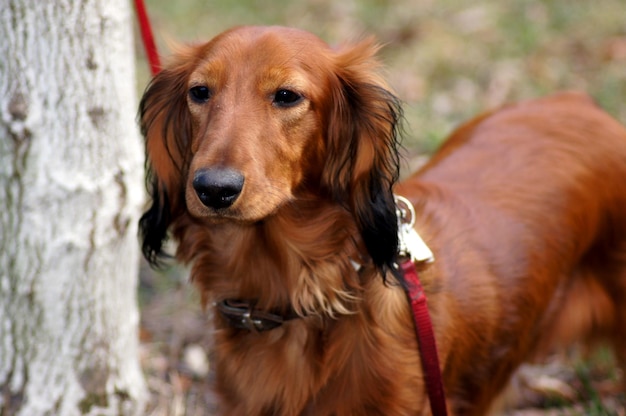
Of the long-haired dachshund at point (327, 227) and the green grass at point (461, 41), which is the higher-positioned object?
the long-haired dachshund at point (327, 227)

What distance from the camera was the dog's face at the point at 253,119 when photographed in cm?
225

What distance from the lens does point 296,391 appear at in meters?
2.65

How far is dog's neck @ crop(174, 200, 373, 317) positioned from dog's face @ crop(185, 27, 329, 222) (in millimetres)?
167

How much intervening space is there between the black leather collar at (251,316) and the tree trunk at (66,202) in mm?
625

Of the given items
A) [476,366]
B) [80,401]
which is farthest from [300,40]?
[80,401]

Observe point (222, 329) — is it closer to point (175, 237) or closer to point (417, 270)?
point (175, 237)

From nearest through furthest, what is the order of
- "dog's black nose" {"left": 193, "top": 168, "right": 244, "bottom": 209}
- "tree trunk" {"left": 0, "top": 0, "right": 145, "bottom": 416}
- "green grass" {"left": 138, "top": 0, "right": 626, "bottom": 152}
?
"dog's black nose" {"left": 193, "top": 168, "right": 244, "bottom": 209}
"tree trunk" {"left": 0, "top": 0, "right": 145, "bottom": 416}
"green grass" {"left": 138, "top": 0, "right": 626, "bottom": 152}

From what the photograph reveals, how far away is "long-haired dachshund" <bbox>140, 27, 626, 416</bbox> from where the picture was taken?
2.45 meters

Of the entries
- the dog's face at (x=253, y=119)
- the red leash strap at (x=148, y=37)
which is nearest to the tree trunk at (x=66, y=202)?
the red leash strap at (x=148, y=37)

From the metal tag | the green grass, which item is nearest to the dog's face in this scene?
the metal tag

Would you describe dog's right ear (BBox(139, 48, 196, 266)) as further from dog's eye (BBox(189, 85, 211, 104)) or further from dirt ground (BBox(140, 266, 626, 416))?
dirt ground (BBox(140, 266, 626, 416))

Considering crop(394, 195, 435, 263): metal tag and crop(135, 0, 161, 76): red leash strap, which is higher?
crop(135, 0, 161, 76): red leash strap

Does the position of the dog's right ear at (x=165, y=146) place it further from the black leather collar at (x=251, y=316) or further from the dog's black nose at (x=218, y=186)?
the dog's black nose at (x=218, y=186)

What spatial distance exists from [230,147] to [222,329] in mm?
763
